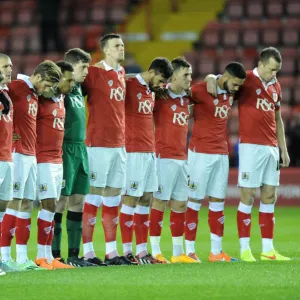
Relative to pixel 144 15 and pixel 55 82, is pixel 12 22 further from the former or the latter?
pixel 55 82

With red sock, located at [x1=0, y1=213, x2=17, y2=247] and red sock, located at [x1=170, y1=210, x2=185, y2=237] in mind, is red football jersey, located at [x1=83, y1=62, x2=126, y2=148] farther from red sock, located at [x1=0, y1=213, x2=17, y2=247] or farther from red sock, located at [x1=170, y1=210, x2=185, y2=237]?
red sock, located at [x1=0, y1=213, x2=17, y2=247]

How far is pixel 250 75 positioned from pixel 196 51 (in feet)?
39.1

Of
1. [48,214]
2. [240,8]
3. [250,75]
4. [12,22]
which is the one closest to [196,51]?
[240,8]

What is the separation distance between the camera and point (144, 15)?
2431 centimetres

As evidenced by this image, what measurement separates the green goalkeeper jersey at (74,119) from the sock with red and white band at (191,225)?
1406 mm

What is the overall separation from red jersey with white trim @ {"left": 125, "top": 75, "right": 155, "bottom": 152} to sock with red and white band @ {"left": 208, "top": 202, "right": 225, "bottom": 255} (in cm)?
90

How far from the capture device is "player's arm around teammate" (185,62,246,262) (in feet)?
33.4

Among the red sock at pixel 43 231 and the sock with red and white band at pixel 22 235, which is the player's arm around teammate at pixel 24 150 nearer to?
the sock with red and white band at pixel 22 235

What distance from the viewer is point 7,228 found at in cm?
905

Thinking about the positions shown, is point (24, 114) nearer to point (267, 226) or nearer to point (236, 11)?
point (267, 226)

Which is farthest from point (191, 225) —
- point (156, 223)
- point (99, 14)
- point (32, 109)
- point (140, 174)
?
point (99, 14)

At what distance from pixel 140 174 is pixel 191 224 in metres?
0.82

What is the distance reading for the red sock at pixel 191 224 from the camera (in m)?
10.2

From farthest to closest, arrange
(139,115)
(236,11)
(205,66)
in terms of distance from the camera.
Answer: (236,11)
(205,66)
(139,115)
